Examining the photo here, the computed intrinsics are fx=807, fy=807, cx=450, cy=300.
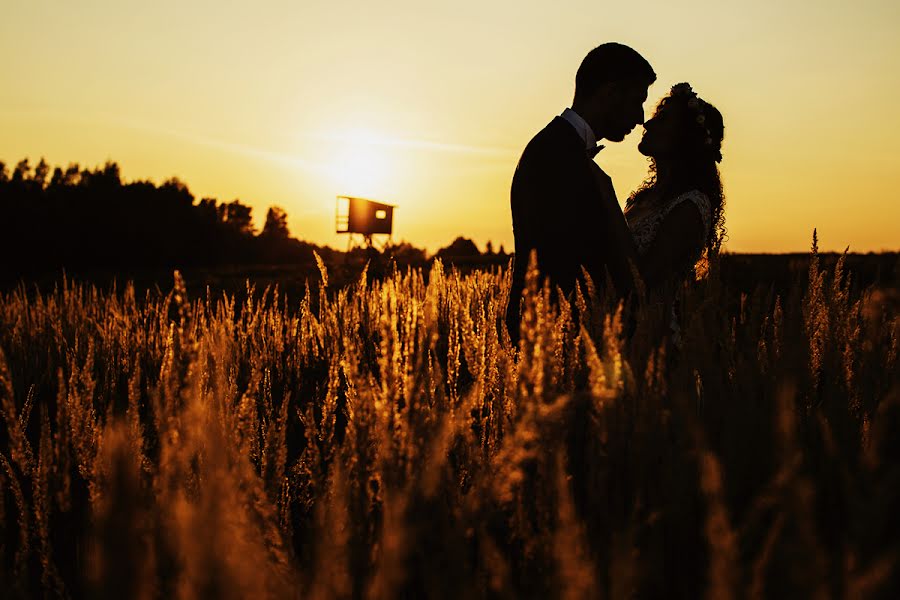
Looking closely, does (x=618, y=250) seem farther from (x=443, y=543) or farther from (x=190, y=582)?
(x=190, y=582)

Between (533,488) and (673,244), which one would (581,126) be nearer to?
(673,244)

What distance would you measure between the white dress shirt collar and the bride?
669 millimetres

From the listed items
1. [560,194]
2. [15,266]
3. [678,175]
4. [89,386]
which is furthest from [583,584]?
[15,266]

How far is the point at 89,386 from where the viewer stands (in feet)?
5.70

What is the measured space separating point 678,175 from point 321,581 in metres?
3.91

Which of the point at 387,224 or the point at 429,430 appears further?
the point at 387,224

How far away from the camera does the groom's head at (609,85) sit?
3.77 metres

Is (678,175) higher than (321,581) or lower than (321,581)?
higher

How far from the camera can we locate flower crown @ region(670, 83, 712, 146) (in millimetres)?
4578

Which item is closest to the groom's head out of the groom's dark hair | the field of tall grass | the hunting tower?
the groom's dark hair

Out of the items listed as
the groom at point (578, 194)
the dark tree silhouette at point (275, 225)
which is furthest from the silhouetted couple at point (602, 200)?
the dark tree silhouette at point (275, 225)

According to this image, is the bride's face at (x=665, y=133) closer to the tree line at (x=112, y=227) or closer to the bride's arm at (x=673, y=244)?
the bride's arm at (x=673, y=244)

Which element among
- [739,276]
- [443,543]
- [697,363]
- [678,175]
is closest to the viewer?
[443,543]

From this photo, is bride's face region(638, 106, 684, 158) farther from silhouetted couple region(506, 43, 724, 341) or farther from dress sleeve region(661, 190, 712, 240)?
dress sleeve region(661, 190, 712, 240)
